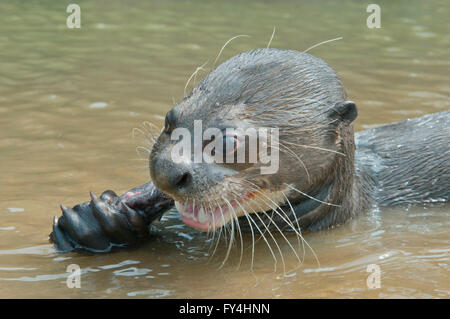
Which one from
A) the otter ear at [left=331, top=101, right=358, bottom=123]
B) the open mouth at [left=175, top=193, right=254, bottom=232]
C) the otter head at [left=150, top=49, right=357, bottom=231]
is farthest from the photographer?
the otter ear at [left=331, top=101, right=358, bottom=123]

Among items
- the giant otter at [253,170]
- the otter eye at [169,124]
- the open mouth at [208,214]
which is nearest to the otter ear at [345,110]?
the giant otter at [253,170]

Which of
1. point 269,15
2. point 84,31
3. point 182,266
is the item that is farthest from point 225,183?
point 269,15

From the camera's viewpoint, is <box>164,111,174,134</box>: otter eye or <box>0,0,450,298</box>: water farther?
<box>164,111,174,134</box>: otter eye

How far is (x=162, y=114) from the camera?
242 inches

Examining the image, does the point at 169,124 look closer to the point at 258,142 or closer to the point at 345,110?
the point at 258,142

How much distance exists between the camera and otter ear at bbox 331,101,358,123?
3.71 metres

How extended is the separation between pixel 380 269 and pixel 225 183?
0.85 metres

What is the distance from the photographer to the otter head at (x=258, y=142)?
3330 millimetres

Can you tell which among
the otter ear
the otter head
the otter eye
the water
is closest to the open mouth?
the otter head

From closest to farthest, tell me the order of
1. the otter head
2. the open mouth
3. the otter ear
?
the otter head < the open mouth < the otter ear

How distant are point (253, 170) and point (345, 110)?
0.62 meters

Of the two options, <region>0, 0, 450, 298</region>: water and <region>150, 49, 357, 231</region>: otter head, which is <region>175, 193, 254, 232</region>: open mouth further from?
<region>0, 0, 450, 298</region>: water

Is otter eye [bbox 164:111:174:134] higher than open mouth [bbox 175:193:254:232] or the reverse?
higher
